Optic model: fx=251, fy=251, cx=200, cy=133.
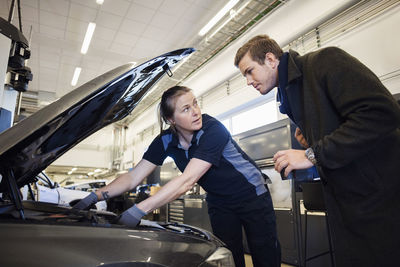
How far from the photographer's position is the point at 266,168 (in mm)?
3303

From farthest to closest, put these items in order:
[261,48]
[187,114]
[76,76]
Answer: [76,76], [187,114], [261,48]

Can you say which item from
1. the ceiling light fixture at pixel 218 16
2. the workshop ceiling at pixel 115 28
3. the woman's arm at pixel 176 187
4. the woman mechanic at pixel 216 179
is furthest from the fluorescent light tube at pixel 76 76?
the woman's arm at pixel 176 187

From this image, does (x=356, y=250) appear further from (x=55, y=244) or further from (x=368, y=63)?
(x=368, y=63)

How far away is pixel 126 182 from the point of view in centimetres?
123

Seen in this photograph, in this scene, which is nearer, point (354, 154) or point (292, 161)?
point (354, 154)

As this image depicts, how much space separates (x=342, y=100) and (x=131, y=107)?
898 mm

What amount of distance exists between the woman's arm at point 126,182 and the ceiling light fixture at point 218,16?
3.06 m

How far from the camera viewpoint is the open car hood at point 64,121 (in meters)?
0.58

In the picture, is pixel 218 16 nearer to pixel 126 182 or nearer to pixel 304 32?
pixel 304 32

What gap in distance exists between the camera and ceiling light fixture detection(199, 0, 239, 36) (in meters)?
3.54

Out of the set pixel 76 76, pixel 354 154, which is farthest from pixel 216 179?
→ pixel 76 76

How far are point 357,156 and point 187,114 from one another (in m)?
0.74

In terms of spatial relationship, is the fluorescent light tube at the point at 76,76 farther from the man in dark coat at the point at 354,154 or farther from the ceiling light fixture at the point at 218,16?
the man in dark coat at the point at 354,154

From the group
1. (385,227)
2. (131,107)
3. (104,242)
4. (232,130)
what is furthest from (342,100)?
(232,130)
